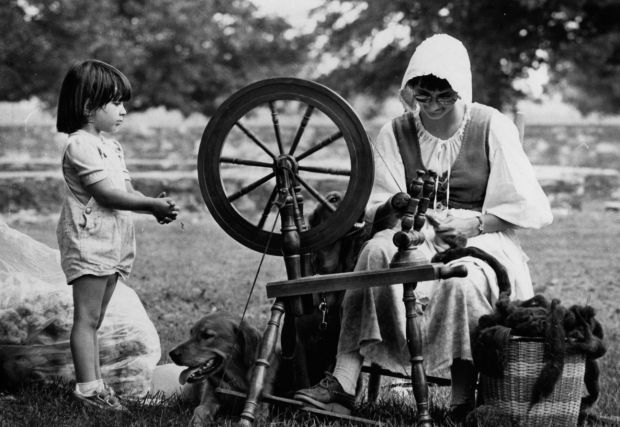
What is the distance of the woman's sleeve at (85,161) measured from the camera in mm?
3504

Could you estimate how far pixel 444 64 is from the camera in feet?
11.5

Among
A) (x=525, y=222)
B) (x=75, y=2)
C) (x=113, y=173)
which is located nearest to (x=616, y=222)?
(x=525, y=222)

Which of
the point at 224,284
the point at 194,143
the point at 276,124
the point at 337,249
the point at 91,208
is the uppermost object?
the point at 194,143

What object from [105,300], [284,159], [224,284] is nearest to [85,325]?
[105,300]

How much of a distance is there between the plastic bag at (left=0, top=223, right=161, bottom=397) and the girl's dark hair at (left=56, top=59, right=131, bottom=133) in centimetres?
91

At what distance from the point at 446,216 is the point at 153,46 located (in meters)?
16.6

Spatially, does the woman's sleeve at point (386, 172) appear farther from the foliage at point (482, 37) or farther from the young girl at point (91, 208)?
the foliage at point (482, 37)

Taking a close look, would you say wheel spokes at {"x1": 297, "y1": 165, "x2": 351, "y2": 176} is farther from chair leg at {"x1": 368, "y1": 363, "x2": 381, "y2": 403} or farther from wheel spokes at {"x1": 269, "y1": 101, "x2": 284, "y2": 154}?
chair leg at {"x1": 368, "y1": 363, "x2": 381, "y2": 403}

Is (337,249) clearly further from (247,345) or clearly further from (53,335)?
(53,335)

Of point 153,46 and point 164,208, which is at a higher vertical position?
point 153,46

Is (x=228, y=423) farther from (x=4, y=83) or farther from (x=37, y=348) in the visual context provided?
(x=4, y=83)

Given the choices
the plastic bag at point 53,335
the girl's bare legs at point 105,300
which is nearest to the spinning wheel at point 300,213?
the girl's bare legs at point 105,300

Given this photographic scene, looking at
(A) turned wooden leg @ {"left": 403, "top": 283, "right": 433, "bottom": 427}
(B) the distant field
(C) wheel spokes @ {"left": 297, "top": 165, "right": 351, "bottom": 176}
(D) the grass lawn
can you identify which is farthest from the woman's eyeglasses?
(B) the distant field

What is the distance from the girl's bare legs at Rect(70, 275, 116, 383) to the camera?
3531mm
